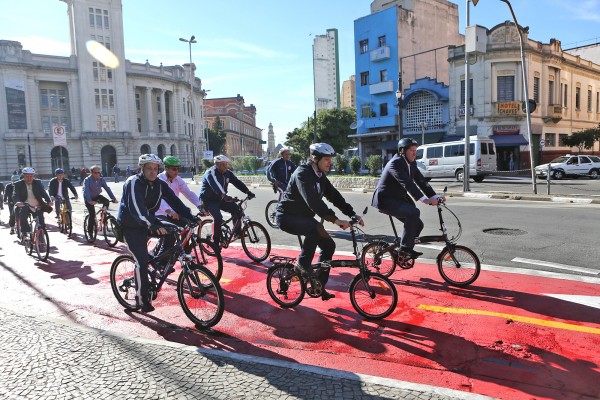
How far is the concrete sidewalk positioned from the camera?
11.1 ft

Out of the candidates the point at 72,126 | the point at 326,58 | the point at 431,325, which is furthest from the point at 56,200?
the point at 326,58

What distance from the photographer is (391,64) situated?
41656 mm

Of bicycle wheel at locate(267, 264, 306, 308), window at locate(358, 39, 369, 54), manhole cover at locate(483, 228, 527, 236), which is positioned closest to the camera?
bicycle wheel at locate(267, 264, 306, 308)

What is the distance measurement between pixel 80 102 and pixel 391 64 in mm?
49108

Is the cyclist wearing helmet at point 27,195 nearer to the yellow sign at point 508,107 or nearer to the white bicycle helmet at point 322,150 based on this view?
the white bicycle helmet at point 322,150

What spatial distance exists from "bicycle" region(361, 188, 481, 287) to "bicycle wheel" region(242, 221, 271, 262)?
2.26m

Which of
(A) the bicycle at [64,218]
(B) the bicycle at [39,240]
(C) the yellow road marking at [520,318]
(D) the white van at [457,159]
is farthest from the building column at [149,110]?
(C) the yellow road marking at [520,318]

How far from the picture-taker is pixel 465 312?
4.97 metres

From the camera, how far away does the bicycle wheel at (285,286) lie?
5266 mm

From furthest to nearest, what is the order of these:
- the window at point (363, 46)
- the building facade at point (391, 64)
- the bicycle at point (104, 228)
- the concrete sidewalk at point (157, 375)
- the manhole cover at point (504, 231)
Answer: the window at point (363, 46) < the building facade at point (391, 64) < the bicycle at point (104, 228) < the manhole cover at point (504, 231) < the concrete sidewalk at point (157, 375)

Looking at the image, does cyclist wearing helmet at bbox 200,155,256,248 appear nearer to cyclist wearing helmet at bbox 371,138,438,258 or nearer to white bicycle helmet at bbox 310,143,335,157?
cyclist wearing helmet at bbox 371,138,438,258

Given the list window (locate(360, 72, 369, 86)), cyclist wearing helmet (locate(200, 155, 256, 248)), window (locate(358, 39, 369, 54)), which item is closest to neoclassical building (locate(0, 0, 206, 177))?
window (locate(358, 39, 369, 54))

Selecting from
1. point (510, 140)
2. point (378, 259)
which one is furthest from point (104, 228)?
point (510, 140)

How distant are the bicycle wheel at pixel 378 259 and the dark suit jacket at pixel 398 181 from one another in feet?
1.95
